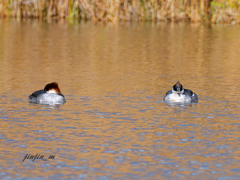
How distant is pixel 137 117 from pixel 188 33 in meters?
20.2

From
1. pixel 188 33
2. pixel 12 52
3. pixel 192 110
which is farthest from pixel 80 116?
pixel 188 33

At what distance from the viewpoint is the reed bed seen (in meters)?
36.2

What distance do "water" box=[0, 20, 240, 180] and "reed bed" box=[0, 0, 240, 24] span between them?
12935mm

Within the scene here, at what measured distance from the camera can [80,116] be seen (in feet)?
35.2

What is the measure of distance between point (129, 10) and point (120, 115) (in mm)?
28043

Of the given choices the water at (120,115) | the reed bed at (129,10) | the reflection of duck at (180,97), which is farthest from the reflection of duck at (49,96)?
the reed bed at (129,10)

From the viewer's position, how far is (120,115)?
425 inches

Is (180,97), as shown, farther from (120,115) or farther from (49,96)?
(49,96)

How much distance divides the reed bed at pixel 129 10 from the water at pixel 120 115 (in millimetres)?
12935

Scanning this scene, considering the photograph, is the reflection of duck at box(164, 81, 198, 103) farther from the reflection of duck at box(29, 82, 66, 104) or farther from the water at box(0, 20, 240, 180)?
the reflection of duck at box(29, 82, 66, 104)

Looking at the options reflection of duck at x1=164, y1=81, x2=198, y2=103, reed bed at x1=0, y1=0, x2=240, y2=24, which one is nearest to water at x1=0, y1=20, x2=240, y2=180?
reflection of duck at x1=164, y1=81, x2=198, y2=103

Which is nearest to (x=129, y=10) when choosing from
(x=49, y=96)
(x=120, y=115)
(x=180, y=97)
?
(x=180, y=97)

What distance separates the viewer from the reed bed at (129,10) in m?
36.2

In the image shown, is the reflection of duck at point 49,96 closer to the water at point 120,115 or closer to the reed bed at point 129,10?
the water at point 120,115
